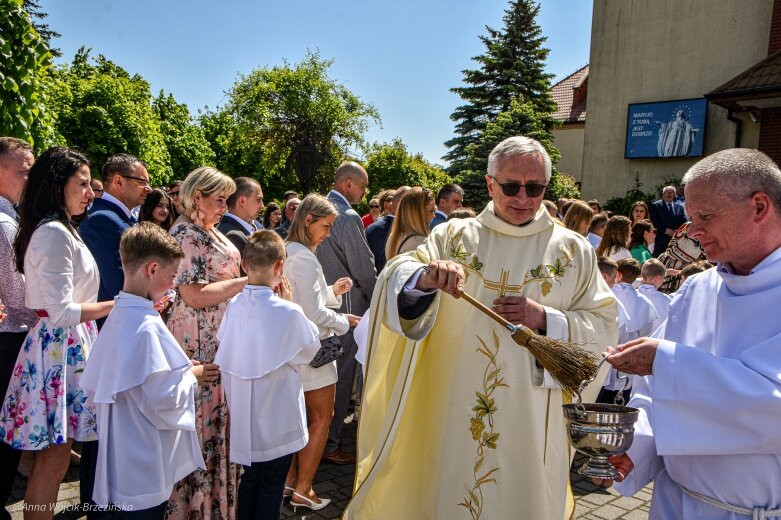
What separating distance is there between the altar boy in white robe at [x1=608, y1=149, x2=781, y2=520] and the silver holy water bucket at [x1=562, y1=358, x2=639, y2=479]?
0.42ft

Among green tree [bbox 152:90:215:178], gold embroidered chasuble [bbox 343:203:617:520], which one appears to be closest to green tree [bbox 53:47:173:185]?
green tree [bbox 152:90:215:178]

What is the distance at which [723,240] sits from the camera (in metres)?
2.10

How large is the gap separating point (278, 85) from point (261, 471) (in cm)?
2481

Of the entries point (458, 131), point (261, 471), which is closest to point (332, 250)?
point (261, 471)

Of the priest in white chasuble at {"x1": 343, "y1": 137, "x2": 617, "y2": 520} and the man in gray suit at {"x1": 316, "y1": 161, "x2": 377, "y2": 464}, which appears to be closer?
the priest in white chasuble at {"x1": 343, "y1": 137, "x2": 617, "y2": 520}

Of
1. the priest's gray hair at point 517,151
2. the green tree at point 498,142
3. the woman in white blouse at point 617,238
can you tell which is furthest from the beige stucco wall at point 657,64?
the priest's gray hair at point 517,151

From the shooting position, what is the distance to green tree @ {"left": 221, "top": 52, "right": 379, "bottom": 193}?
26.0m

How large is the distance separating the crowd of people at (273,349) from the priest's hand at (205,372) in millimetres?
12

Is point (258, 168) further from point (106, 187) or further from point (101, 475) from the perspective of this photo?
point (101, 475)

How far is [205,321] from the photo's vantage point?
370 centimetres

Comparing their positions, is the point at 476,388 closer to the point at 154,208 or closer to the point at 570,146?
the point at 154,208

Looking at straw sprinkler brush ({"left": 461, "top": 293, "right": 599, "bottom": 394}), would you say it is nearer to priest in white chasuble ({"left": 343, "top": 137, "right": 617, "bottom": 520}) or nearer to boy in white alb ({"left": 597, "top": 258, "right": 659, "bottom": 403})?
priest in white chasuble ({"left": 343, "top": 137, "right": 617, "bottom": 520})

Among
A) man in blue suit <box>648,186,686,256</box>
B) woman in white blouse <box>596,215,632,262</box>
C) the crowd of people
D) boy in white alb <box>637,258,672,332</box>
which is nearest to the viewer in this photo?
the crowd of people

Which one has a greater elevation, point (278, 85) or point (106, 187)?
point (278, 85)
